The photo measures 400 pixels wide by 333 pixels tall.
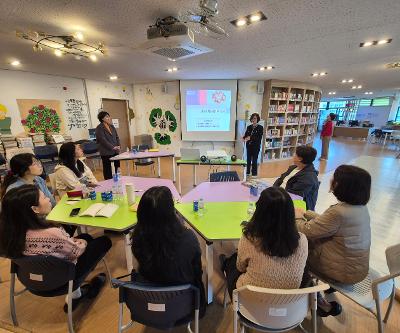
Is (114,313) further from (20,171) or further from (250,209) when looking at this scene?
(20,171)

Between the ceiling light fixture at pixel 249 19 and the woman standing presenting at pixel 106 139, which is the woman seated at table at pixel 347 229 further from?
the woman standing presenting at pixel 106 139

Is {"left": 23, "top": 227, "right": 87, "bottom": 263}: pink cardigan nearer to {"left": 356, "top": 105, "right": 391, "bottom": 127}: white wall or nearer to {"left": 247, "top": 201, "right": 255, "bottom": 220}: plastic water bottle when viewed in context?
{"left": 247, "top": 201, "right": 255, "bottom": 220}: plastic water bottle

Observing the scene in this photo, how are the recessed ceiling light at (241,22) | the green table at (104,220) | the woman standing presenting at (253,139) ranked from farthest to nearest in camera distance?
the woman standing presenting at (253,139) → the recessed ceiling light at (241,22) → the green table at (104,220)

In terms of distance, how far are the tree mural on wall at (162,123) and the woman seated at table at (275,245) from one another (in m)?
6.25

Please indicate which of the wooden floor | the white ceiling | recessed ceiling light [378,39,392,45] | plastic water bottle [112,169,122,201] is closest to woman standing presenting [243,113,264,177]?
the white ceiling

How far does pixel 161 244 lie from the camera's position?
1150mm

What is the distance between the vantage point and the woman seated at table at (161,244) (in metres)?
1.15

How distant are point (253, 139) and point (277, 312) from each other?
163 inches

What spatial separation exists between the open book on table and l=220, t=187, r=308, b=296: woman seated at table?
1.33m

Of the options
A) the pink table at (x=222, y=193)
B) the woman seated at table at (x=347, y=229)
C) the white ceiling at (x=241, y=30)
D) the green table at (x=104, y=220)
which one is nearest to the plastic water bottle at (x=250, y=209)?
the pink table at (x=222, y=193)

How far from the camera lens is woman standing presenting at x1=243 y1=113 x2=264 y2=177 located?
4805 mm

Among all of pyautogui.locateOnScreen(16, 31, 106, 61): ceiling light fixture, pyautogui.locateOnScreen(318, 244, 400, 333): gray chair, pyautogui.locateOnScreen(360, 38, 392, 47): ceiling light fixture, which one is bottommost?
pyautogui.locateOnScreen(318, 244, 400, 333): gray chair

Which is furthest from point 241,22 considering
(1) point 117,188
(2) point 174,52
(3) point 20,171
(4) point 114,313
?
(4) point 114,313

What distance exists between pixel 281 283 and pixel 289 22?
2573 mm
